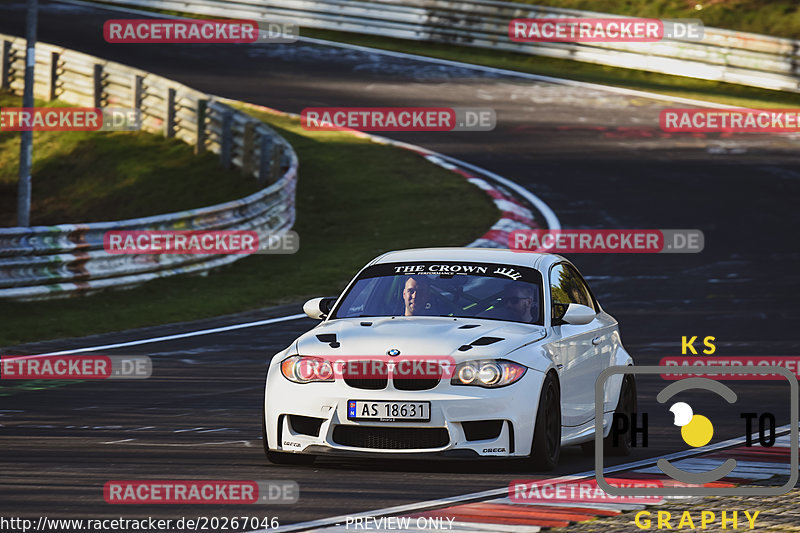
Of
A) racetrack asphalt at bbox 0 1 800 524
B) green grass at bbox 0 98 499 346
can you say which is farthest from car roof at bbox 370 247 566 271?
green grass at bbox 0 98 499 346

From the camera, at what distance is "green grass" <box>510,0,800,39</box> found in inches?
1474

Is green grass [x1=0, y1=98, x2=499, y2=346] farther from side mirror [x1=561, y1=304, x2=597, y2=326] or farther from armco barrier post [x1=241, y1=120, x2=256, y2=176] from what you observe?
side mirror [x1=561, y1=304, x2=597, y2=326]

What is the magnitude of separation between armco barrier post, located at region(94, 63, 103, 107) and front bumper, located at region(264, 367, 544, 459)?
987 inches

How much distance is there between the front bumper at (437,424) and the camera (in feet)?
28.3

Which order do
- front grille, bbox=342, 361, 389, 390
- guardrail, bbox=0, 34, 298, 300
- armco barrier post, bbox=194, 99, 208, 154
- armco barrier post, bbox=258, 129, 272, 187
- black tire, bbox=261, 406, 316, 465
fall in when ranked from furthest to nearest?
armco barrier post, bbox=194, 99, 208, 154, armco barrier post, bbox=258, 129, 272, 187, guardrail, bbox=0, 34, 298, 300, black tire, bbox=261, 406, 316, 465, front grille, bbox=342, 361, 389, 390

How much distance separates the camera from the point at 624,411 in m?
10.2

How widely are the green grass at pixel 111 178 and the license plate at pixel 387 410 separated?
17.7 meters

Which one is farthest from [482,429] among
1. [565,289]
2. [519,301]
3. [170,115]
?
[170,115]

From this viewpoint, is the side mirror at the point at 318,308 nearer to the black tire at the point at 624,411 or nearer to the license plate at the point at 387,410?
the license plate at the point at 387,410

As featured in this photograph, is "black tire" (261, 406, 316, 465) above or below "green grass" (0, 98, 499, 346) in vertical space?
above

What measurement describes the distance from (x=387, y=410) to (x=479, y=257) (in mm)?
1958

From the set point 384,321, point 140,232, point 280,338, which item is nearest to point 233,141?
point 140,232

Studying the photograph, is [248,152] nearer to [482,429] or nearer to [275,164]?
[275,164]

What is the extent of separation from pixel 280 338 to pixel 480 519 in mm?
8334
